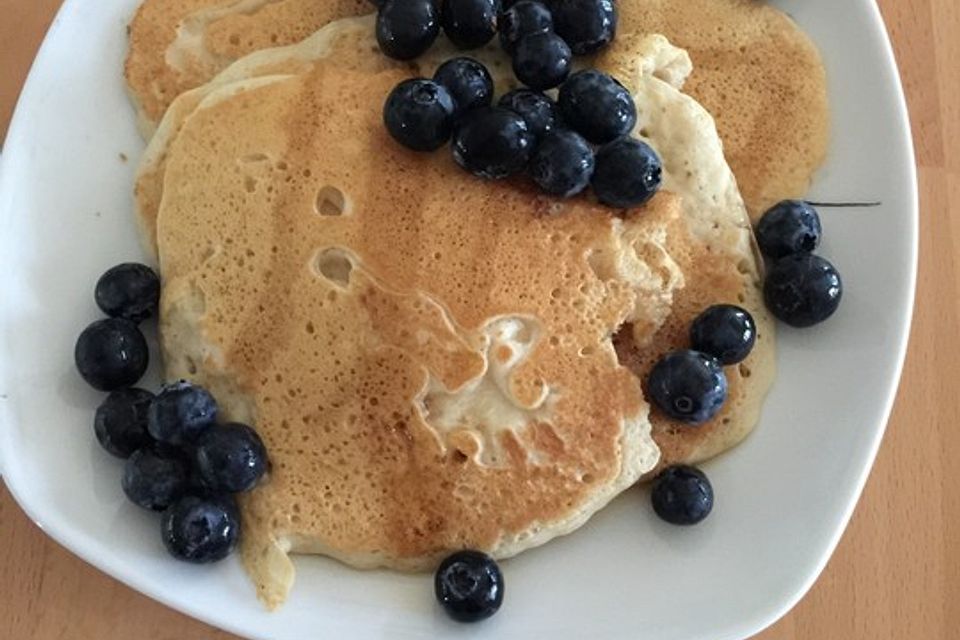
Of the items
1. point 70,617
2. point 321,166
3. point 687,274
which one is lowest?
point 70,617

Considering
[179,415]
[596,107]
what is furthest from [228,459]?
[596,107]

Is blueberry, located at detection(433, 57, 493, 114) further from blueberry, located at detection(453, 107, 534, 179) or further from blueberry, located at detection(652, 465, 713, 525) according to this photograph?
blueberry, located at detection(652, 465, 713, 525)

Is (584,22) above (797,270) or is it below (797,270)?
above

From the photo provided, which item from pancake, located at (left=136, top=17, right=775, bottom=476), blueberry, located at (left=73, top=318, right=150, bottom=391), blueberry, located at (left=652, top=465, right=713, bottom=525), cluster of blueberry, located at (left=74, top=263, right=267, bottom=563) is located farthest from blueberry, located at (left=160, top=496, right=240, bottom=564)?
blueberry, located at (left=652, top=465, right=713, bottom=525)

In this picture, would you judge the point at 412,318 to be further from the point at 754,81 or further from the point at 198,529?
the point at 754,81

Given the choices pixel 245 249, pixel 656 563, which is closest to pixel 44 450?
pixel 245 249

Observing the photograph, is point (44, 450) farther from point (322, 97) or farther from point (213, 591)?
point (322, 97)
